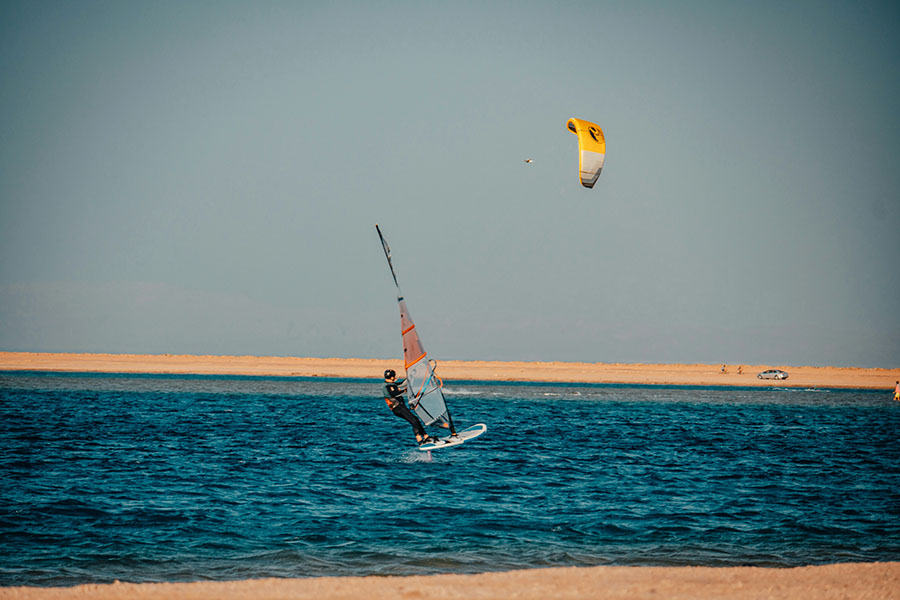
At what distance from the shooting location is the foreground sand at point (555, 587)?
27.8 ft

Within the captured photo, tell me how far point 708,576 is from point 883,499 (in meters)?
10.1

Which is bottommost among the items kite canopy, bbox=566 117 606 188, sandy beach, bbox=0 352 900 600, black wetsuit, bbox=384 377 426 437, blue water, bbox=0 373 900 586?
blue water, bbox=0 373 900 586

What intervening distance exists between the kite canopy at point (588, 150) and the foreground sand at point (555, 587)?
16.4m

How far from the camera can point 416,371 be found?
63.9 feet

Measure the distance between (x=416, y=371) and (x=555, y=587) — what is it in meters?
10.9

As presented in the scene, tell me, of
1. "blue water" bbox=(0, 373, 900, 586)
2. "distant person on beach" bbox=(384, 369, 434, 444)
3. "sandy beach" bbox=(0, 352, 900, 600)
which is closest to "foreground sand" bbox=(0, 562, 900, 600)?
"sandy beach" bbox=(0, 352, 900, 600)

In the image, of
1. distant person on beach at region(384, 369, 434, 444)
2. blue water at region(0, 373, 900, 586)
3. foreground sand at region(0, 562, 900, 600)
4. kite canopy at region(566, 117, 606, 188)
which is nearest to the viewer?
foreground sand at region(0, 562, 900, 600)

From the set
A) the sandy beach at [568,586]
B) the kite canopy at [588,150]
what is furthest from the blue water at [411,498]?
the kite canopy at [588,150]

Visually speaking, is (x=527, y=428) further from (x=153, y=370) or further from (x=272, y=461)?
(x=153, y=370)

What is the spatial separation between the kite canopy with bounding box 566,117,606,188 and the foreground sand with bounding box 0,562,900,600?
16422mm

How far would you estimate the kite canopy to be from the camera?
24.3 meters

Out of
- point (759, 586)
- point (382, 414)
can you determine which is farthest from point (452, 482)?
point (382, 414)

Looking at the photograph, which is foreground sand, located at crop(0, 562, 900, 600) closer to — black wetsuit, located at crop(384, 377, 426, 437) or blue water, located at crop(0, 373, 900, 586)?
blue water, located at crop(0, 373, 900, 586)

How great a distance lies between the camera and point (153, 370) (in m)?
95.8
